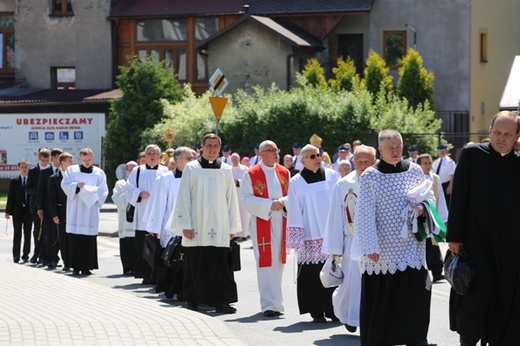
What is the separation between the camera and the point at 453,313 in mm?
9453

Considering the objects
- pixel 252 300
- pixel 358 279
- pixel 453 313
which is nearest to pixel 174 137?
pixel 252 300

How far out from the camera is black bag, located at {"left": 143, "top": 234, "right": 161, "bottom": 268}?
55.4ft

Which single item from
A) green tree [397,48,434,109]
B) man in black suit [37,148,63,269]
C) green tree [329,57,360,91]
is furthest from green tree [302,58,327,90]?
man in black suit [37,148,63,269]

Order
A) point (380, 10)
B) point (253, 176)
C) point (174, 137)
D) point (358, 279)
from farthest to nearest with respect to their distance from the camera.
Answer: point (380, 10) → point (174, 137) → point (253, 176) → point (358, 279)

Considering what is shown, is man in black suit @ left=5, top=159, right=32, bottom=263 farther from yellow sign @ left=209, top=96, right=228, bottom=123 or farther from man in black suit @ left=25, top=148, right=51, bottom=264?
yellow sign @ left=209, top=96, right=228, bottom=123

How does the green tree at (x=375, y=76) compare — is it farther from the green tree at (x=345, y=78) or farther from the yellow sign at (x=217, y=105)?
the yellow sign at (x=217, y=105)

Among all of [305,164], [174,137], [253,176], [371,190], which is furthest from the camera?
[174,137]

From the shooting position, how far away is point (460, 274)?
9.09 meters

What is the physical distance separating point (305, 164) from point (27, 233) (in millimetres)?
9548

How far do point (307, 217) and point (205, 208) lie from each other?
1.58 metres

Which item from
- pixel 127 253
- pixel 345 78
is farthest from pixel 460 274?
pixel 345 78

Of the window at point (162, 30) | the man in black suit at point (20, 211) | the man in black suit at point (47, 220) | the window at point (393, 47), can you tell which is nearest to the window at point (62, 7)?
the window at point (162, 30)

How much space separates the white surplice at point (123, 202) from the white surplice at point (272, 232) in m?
4.26

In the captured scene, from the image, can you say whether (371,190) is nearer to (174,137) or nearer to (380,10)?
(174,137)
